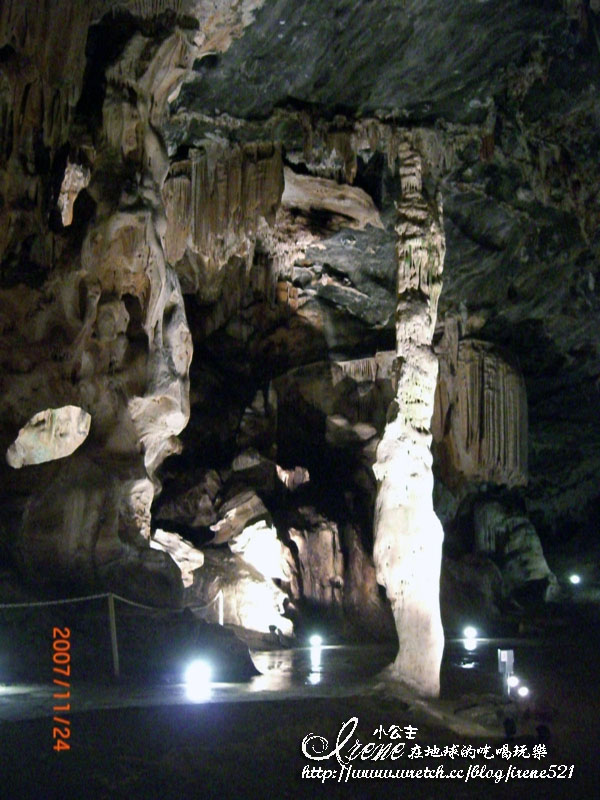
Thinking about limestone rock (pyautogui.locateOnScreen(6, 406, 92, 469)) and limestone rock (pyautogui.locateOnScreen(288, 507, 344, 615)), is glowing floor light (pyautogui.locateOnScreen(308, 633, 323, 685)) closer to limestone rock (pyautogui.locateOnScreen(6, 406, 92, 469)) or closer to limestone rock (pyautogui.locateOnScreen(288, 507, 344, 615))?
limestone rock (pyautogui.locateOnScreen(288, 507, 344, 615))

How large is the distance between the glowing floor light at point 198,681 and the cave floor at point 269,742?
0.43 ft

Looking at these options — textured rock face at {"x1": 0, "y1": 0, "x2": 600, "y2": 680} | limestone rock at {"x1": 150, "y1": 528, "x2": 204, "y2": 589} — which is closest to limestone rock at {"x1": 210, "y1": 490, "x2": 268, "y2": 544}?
textured rock face at {"x1": 0, "y1": 0, "x2": 600, "y2": 680}

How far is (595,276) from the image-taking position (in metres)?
15.4

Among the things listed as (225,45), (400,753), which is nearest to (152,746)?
(400,753)

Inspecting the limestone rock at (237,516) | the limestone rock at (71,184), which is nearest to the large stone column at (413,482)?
the limestone rock at (71,184)

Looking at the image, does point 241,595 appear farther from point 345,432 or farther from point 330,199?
point 330,199

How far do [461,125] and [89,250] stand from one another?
520 cm

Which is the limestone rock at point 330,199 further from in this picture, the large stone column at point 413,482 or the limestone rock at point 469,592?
the limestone rock at point 469,592

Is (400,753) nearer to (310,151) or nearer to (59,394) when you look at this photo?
(59,394)

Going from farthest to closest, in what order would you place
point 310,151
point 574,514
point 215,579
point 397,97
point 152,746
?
1. point 574,514
2. point 215,579
3. point 310,151
4. point 397,97
5. point 152,746

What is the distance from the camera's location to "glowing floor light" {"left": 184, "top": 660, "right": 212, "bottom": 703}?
655 cm

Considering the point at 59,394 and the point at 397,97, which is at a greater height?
the point at 397,97

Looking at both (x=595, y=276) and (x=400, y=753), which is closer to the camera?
(x=400, y=753)

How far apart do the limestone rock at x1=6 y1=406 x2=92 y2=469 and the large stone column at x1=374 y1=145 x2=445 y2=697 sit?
3.83m
